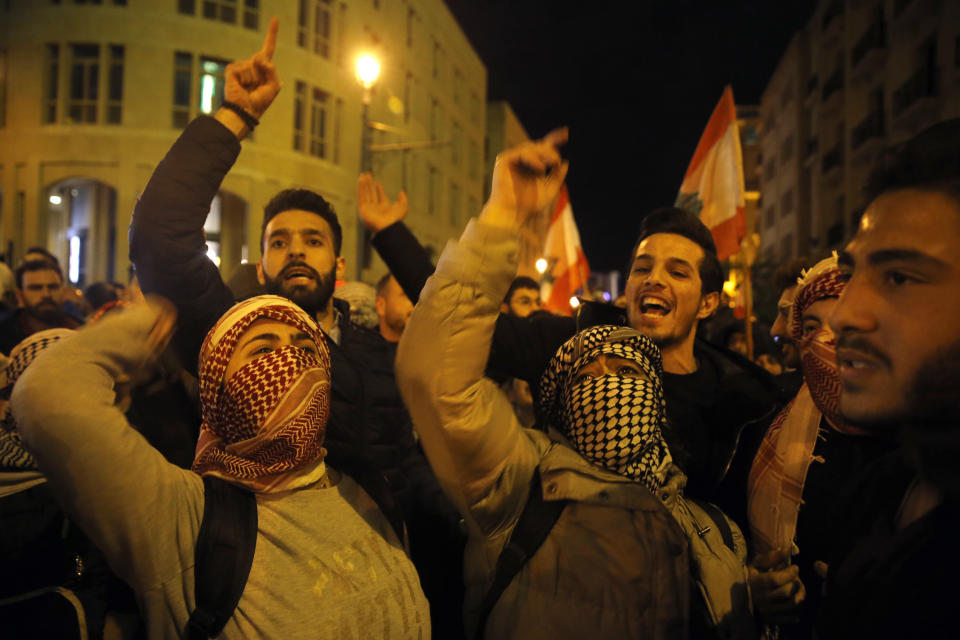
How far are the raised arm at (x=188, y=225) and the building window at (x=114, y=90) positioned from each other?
67.8 ft

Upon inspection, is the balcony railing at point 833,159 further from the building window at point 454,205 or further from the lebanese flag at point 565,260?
the lebanese flag at point 565,260

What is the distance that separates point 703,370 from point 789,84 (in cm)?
4494

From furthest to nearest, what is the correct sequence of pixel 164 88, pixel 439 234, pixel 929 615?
1. pixel 439 234
2. pixel 164 88
3. pixel 929 615

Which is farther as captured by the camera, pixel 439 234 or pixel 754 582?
pixel 439 234

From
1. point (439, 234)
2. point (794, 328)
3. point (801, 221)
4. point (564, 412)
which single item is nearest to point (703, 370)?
point (794, 328)

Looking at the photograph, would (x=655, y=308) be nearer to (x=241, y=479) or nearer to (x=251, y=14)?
(x=241, y=479)

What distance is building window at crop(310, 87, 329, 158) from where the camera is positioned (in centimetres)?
2352

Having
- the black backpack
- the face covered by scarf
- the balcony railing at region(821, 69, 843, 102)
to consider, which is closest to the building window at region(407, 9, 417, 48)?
the balcony railing at region(821, 69, 843, 102)

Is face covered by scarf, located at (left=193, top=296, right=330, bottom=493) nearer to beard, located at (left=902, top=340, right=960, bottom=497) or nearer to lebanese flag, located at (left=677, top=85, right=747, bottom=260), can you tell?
beard, located at (left=902, top=340, right=960, bottom=497)

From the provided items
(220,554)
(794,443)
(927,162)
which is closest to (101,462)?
(220,554)

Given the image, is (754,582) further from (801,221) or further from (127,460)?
(801,221)

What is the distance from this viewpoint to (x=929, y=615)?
109 cm

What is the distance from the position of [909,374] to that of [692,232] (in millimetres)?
1967

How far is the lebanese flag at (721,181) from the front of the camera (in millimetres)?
5598
